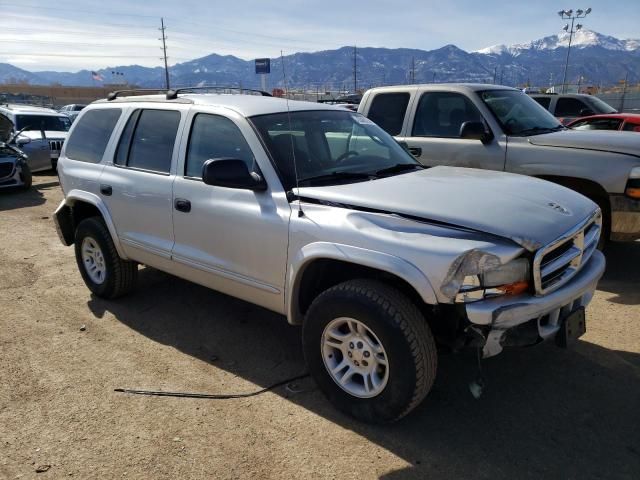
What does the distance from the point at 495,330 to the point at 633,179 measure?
3.38 m

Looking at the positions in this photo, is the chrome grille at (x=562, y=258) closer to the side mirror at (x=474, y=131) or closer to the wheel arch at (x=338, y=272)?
the wheel arch at (x=338, y=272)

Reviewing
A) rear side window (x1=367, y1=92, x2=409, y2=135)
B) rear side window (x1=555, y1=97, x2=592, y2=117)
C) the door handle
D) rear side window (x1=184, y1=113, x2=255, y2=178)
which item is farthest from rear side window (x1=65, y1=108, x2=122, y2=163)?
rear side window (x1=555, y1=97, x2=592, y2=117)

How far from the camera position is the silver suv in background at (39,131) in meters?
13.4

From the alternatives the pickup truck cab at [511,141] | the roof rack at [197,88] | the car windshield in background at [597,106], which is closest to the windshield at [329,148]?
the roof rack at [197,88]

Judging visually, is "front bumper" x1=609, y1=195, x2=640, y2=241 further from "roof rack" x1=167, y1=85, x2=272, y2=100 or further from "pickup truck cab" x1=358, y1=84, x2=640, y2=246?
"roof rack" x1=167, y1=85, x2=272, y2=100

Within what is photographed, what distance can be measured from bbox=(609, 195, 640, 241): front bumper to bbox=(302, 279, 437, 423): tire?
3.32 meters

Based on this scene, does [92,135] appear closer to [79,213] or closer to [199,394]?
[79,213]

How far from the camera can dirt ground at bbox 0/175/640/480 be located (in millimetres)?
2762

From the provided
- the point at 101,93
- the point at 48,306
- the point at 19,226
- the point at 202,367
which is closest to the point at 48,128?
the point at 19,226

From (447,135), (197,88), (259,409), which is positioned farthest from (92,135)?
(447,135)

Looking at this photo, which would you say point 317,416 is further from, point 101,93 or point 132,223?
point 101,93

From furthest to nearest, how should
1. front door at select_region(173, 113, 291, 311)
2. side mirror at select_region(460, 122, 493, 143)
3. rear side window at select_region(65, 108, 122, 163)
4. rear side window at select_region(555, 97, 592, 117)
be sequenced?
rear side window at select_region(555, 97, 592, 117) < side mirror at select_region(460, 122, 493, 143) < rear side window at select_region(65, 108, 122, 163) < front door at select_region(173, 113, 291, 311)

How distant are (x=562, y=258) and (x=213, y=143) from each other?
2513mm

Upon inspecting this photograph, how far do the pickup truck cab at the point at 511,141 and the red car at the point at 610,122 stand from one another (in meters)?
4.20
